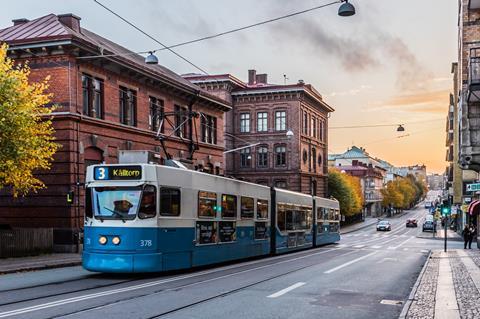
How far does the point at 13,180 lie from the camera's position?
23797 millimetres

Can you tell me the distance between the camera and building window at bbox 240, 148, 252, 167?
2744 inches

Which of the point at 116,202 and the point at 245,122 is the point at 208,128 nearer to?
the point at 245,122

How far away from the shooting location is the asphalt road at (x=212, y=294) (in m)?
10.7

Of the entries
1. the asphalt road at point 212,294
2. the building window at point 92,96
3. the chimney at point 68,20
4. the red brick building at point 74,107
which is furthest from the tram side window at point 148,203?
the chimney at point 68,20

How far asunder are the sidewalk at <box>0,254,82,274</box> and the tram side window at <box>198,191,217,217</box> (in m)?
6.24

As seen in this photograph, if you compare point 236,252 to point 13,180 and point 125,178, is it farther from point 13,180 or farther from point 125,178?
point 13,180

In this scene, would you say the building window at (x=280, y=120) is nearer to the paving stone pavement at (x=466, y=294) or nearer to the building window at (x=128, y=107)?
the building window at (x=128, y=107)

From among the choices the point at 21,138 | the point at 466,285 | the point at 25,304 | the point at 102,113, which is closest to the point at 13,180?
the point at 21,138

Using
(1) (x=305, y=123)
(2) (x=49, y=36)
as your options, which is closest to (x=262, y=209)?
(2) (x=49, y=36)

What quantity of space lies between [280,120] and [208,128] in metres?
23.7

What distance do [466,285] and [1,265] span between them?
1499 cm

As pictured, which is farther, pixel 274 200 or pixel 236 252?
pixel 274 200

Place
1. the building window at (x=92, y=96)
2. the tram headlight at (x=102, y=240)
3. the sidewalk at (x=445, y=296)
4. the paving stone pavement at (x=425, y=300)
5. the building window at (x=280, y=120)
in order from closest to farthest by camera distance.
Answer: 1. the paving stone pavement at (x=425, y=300)
2. the sidewalk at (x=445, y=296)
3. the tram headlight at (x=102, y=240)
4. the building window at (x=92, y=96)
5. the building window at (x=280, y=120)

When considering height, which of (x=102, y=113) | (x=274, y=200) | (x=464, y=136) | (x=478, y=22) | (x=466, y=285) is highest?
(x=478, y=22)
